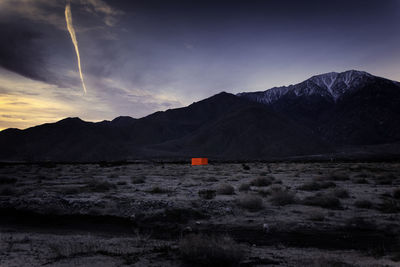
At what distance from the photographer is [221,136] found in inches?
4862

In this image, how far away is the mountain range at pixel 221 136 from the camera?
108000mm

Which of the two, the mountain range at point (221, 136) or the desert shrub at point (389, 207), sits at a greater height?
the mountain range at point (221, 136)

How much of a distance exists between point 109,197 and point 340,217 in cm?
1072

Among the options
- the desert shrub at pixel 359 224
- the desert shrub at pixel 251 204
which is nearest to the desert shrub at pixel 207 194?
the desert shrub at pixel 251 204

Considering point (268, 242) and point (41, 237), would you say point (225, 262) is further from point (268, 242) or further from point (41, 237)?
point (41, 237)

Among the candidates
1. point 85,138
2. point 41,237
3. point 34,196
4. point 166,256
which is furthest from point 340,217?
point 85,138

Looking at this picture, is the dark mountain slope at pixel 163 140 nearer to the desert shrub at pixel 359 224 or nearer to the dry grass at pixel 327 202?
the dry grass at pixel 327 202

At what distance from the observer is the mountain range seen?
108m

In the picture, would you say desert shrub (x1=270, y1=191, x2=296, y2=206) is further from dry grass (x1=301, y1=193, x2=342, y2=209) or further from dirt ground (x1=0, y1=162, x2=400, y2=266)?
dry grass (x1=301, y1=193, x2=342, y2=209)

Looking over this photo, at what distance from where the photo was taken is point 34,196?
14.7m

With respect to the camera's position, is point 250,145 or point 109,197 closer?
point 109,197

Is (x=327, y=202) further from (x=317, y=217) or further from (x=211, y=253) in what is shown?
(x=211, y=253)

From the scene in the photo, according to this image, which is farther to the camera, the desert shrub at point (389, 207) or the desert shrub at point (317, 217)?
the desert shrub at point (389, 207)

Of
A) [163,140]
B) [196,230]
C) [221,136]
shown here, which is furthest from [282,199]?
[163,140]
